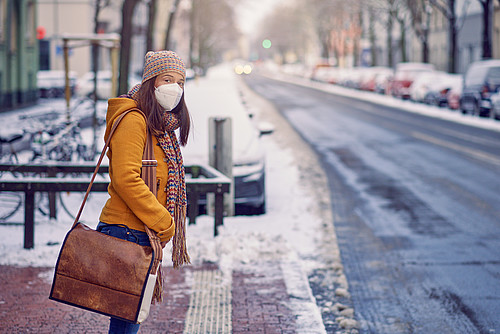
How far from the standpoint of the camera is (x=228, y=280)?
641 cm

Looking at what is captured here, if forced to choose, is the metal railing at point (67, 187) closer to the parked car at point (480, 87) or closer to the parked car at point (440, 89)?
the parked car at point (480, 87)

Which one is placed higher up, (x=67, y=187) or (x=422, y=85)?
(x=422, y=85)

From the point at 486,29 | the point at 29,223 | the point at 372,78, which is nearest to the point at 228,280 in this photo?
the point at 29,223

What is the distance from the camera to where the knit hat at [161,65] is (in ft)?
11.9

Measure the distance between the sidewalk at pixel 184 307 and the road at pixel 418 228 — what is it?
70 centimetres

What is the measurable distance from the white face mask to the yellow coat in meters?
0.13

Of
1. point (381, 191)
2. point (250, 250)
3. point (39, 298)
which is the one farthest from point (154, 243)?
point (381, 191)

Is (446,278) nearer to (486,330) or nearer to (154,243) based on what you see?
(486,330)

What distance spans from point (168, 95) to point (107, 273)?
866 mm

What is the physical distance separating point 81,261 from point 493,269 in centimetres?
470

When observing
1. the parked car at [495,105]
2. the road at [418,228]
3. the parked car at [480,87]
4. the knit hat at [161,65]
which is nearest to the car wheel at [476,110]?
the parked car at [480,87]

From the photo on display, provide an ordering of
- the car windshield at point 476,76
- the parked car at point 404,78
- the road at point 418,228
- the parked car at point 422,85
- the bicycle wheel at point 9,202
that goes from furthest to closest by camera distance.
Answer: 1. the parked car at point 404,78
2. the parked car at point 422,85
3. the car windshield at point 476,76
4. the bicycle wheel at point 9,202
5. the road at point 418,228

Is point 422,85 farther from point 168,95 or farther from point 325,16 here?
point 325,16

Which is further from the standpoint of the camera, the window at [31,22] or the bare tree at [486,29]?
the bare tree at [486,29]
